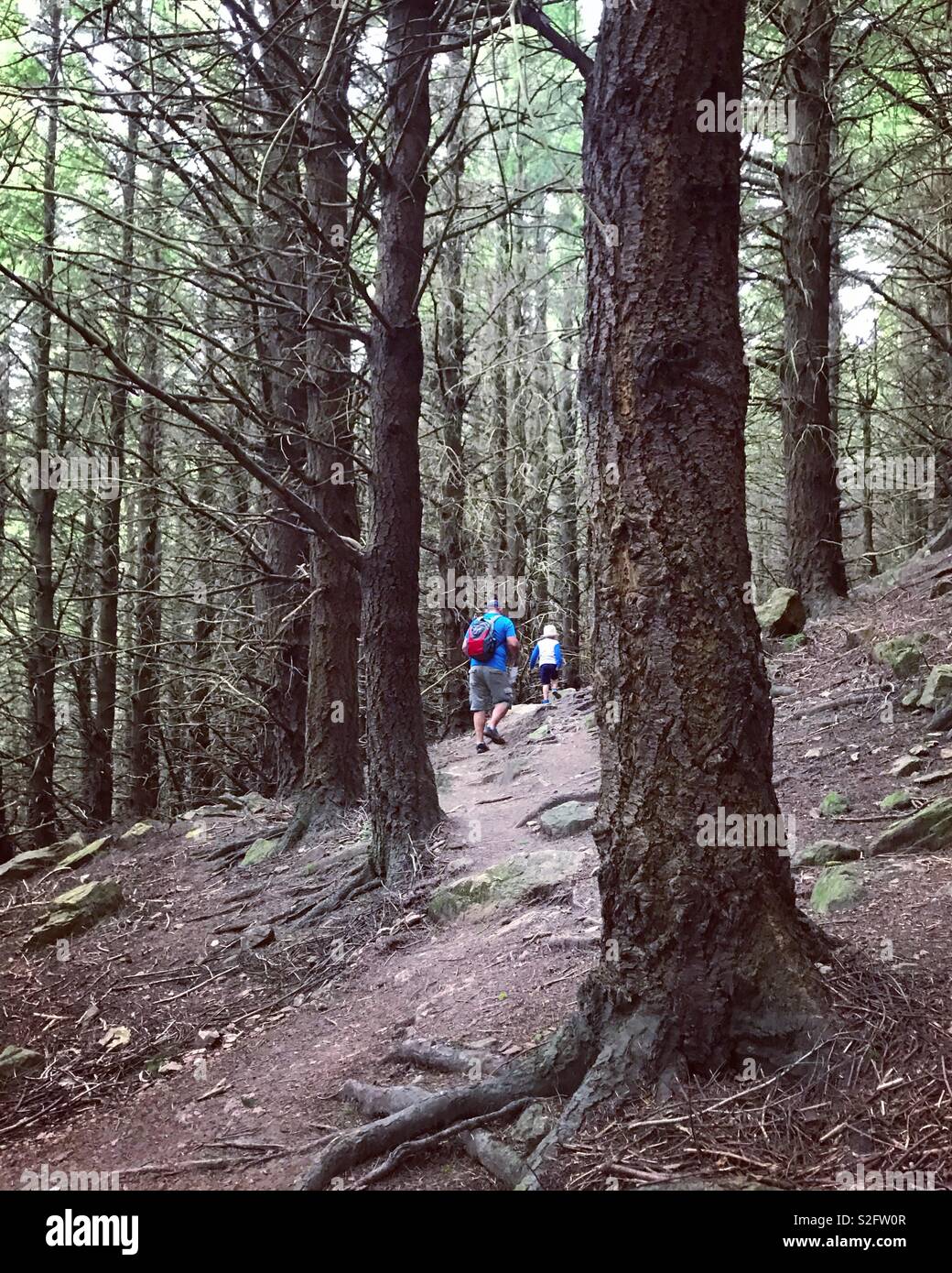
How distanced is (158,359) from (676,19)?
13.1m

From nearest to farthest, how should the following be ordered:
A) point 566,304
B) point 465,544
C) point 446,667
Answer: point 446,667 → point 465,544 → point 566,304

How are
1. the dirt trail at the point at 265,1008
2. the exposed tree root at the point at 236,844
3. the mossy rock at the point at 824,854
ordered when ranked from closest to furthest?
the dirt trail at the point at 265,1008 < the mossy rock at the point at 824,854 < the exposed tree root at the point at 236,844

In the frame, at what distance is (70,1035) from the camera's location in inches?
211

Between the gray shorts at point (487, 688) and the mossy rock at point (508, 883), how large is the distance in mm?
6012

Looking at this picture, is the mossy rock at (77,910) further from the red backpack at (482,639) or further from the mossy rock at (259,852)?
the red backpack at (482,639)

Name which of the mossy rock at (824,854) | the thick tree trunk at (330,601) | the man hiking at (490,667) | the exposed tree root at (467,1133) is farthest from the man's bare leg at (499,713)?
the exposed tree root at (467,1133)

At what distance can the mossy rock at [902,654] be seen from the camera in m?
7.20

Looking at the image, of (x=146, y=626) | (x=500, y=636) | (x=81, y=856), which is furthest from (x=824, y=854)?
(x=146, y=626)

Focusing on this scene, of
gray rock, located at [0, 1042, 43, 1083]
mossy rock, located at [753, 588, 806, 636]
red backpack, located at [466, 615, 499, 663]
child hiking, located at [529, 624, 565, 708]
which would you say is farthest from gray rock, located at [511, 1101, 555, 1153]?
child hiking, located at [529, 624, 565, 708]

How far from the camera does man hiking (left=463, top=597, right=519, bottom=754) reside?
11.6 meters

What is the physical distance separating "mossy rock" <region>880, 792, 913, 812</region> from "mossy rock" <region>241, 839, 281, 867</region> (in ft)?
17.0

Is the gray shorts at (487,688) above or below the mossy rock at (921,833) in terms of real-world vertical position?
above
